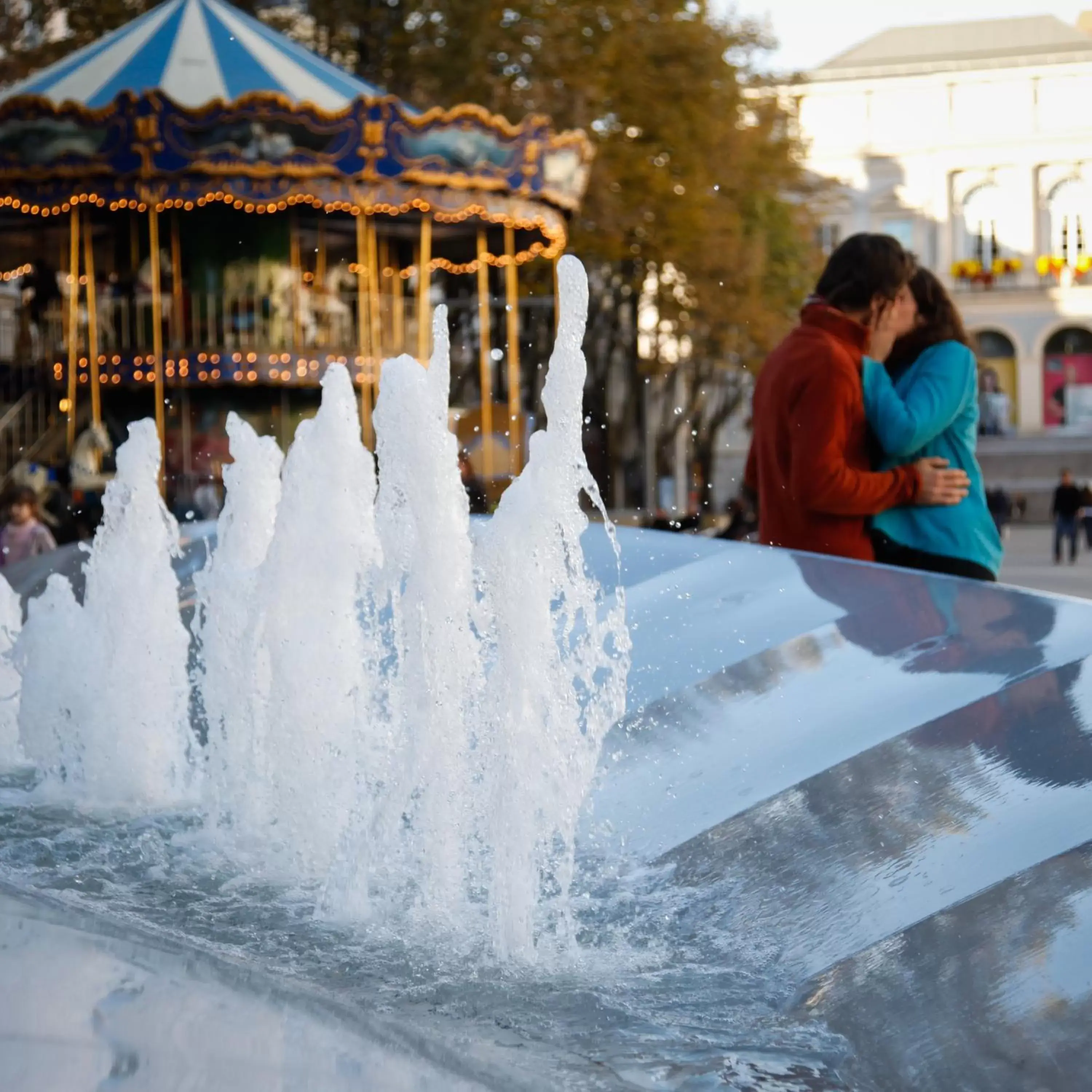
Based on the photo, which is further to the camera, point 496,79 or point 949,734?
point 496,79

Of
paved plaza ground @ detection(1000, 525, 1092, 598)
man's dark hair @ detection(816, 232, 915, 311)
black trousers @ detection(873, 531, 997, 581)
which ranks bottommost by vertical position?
paved plaza ground @ detection(1000, 525, 1092, 598)

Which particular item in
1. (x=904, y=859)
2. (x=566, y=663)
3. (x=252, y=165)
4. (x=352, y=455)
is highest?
(x=252, y=165)

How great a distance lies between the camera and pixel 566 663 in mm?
3770

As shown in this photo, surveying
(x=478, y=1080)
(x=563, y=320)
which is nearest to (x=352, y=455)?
(x=563, y=320)

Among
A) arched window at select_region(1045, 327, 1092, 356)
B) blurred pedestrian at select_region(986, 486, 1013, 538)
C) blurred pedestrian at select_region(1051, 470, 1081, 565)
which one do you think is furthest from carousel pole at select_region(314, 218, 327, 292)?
arched window at select_region(1045, 327, 1092, 356)

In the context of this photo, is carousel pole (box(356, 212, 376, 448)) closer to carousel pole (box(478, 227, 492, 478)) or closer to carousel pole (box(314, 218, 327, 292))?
carousel pole (box(314, 218, 327, 292))

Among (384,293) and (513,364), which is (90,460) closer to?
(513,364)

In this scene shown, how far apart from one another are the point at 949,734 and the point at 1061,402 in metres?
60.2

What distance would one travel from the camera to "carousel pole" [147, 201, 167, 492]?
16.3 meters

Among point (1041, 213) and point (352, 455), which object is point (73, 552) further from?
point (1041, 213)

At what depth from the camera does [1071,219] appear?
2391 inches

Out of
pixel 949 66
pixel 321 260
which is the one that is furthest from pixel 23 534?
pixel 949 66

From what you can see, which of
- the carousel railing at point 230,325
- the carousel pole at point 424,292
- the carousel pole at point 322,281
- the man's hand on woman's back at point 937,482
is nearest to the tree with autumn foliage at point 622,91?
the carousel pole at point 322,281

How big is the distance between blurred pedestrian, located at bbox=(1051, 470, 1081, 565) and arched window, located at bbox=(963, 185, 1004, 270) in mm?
38595
